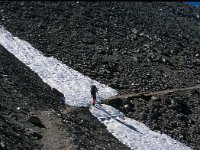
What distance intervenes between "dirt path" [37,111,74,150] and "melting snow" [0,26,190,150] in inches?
182

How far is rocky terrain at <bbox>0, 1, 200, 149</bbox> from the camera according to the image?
39406 millimetres

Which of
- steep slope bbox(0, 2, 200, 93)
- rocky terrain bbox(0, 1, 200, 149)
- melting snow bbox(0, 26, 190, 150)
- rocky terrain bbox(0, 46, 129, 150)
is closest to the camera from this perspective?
rocky terrain bbox(0, 46, 129, 150)

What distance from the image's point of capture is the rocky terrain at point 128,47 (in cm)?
3941

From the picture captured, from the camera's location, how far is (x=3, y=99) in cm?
3164

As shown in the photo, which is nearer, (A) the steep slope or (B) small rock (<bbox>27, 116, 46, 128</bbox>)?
(B) small rock (<bbox>27, 116, 46, 128</bbox>)

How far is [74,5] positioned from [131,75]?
25159 mm

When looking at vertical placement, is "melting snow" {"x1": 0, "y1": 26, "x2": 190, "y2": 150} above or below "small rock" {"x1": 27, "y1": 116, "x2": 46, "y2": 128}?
below

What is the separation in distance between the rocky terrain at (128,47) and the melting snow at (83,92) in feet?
3.45

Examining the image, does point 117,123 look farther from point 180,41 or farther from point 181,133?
point 180,41

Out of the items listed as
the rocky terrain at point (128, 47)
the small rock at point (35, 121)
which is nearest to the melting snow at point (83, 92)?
the rocky terrain at point (128, 47)

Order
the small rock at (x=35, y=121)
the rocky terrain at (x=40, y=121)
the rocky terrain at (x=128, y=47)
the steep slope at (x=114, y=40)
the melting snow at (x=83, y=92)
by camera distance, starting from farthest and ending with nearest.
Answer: the steep slope at (x=114, y=40) → the rocky terrain at (x=128, y=47) → the melting snow at (x=83, y=92) → the small rock at (x=35, y=121) → the rocky terrain at (x=40, y=121)

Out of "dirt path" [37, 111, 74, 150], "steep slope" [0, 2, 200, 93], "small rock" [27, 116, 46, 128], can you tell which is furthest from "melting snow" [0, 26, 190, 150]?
"small rock" [27, 116, 46, 128]

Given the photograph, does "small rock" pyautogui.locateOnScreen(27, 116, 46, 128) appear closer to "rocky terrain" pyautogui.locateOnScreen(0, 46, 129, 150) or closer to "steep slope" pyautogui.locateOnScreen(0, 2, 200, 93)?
"rocky terrain" pyautogui.locateOnScreen(0, 46, 129, 150)

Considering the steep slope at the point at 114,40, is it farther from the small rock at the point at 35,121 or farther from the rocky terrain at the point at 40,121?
the small rock at the point at 35,121
